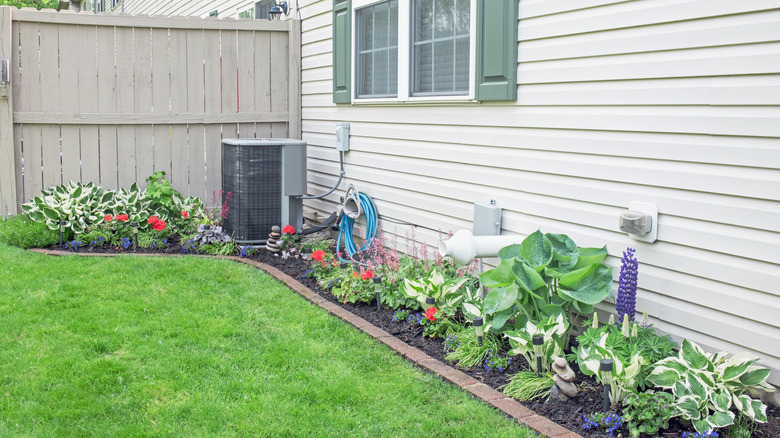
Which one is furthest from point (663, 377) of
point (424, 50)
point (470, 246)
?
point (424, 50)

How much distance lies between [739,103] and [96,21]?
17.6 ft

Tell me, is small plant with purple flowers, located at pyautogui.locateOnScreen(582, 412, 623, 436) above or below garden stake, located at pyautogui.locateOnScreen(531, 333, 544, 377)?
below

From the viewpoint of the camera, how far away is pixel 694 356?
9.16 feet

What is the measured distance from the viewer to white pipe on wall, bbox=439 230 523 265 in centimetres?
372

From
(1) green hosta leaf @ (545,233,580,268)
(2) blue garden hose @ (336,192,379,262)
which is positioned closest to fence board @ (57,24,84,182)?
(2) blue garden hose @ (336,192,379,262)

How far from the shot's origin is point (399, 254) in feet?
17.8

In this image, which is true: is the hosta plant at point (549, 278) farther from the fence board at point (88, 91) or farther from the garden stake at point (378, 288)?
the fence board at point (88, 91)

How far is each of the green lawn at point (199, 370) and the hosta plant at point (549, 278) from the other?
54 centimetres

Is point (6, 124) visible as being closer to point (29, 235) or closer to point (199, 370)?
point (29, 235)

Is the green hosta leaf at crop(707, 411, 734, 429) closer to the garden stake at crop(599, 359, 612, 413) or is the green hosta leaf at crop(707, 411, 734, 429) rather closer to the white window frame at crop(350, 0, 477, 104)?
the garden stake at crop(599, 359, 612, 413)

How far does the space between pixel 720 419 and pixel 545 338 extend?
0.79 meters

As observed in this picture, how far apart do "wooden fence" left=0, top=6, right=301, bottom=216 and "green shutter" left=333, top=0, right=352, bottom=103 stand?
3.02 ft

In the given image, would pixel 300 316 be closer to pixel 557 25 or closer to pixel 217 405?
pixel 217 405

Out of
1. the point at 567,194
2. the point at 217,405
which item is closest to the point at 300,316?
the point at 217,405
